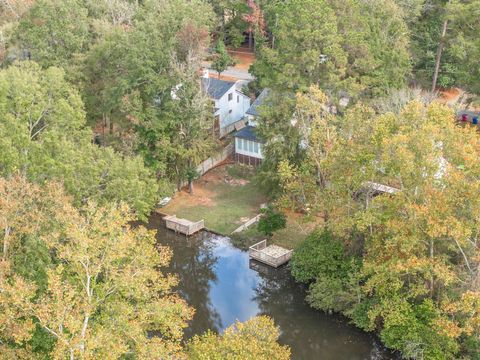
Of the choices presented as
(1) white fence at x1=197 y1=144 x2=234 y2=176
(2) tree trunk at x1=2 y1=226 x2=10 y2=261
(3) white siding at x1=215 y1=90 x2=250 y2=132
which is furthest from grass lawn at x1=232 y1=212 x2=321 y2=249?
(2) tree trunk at x1=2 y1=226 x2=10 y2=261

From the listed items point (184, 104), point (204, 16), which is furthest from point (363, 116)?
point (204, 16)

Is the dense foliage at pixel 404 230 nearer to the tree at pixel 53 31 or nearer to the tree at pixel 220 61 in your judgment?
the tree at pixel 53 31

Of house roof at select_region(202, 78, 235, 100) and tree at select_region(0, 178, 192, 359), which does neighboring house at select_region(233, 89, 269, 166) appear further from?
tree at select_region(0, 178, 192, 359)

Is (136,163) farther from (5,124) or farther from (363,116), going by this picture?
(363,116)

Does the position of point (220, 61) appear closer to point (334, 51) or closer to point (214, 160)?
point (214, 160)

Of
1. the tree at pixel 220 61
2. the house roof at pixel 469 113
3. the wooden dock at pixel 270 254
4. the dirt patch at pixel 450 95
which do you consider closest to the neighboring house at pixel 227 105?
the tree at pixel 220 61
